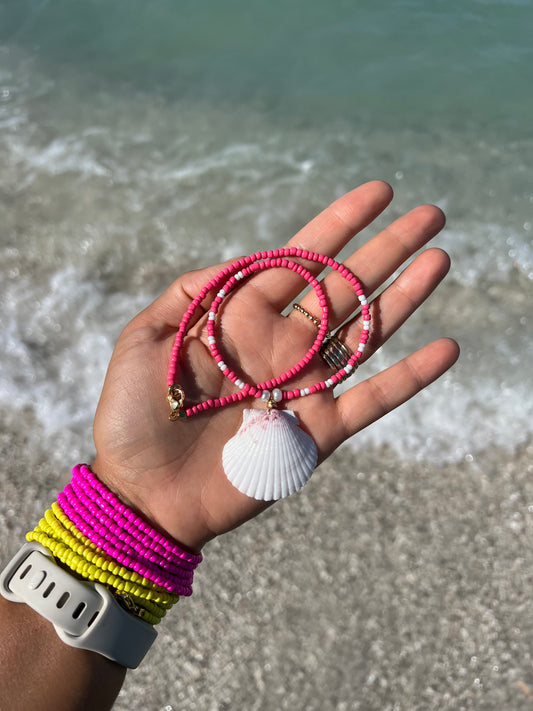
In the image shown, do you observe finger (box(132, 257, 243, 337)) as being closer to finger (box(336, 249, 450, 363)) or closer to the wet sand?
finger (box(336, 249, 450, 363))

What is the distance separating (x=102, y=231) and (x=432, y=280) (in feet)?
10.2

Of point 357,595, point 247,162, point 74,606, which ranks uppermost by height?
point 247,162

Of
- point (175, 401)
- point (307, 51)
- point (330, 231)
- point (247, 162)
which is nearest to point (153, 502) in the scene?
point (175, 401)

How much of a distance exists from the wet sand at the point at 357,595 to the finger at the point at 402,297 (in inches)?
43.7

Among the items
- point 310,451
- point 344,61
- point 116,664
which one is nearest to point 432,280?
point 310,451

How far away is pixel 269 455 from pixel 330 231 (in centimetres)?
112

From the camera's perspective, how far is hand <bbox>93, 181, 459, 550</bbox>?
8.25ft

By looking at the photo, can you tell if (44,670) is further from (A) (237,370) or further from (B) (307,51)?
(B) (307,51)

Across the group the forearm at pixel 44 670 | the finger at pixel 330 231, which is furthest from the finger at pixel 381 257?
the forearm at pixel 44 670

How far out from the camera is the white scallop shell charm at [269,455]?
2564mm

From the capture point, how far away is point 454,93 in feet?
21.2

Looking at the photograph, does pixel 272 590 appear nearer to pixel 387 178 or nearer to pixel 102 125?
pixel 387 178

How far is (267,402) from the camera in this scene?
9.03ft

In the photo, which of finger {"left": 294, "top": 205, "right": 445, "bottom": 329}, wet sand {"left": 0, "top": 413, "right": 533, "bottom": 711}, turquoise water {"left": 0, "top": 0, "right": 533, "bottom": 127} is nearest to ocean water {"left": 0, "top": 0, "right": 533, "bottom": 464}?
turquoise water {"left": 0, "top": 0, "right": 533, "bottom": 127}
